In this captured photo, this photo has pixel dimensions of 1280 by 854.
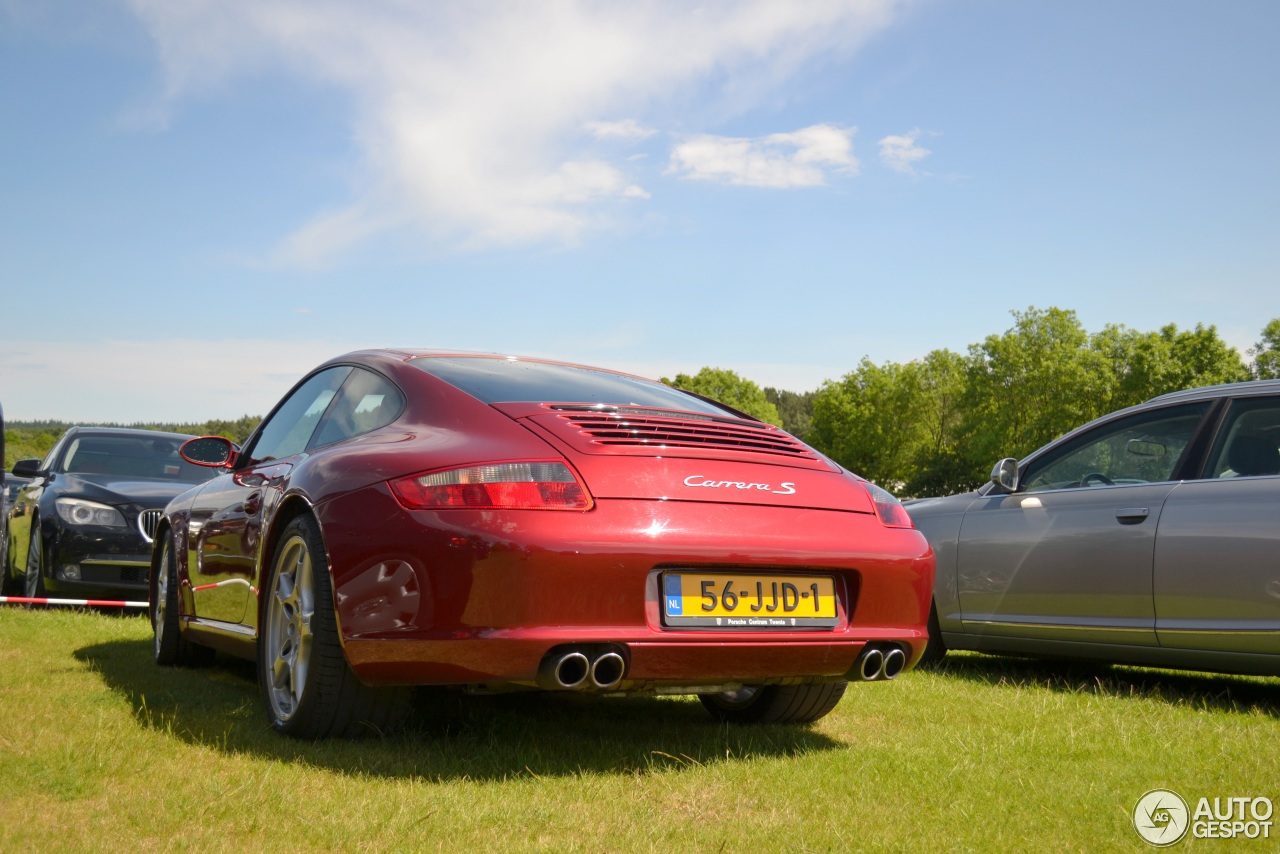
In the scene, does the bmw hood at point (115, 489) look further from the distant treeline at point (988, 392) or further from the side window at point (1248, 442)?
the distant treeline at point (988, 392)

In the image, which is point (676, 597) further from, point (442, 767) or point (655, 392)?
point (655, 392)

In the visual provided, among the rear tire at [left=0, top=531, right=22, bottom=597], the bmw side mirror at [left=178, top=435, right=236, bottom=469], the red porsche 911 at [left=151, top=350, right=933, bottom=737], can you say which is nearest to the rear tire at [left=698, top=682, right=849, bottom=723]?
the red porsche 911 at [left=151, top=350, right=933, bottom=737]

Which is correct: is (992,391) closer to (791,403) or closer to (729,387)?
(729,387)

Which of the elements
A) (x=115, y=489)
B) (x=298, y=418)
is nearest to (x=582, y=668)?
(x=298, y=418)

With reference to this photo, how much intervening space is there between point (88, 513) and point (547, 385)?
22.7 ft

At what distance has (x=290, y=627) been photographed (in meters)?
4.22

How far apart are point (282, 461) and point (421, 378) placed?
2.76 ft

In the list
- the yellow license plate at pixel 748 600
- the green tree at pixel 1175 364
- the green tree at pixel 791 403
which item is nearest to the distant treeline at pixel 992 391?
the green tree at pixel 1175 364

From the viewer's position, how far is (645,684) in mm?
3598

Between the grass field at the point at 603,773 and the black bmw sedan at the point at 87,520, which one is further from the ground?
the black bmw sedan at the point at 87,520

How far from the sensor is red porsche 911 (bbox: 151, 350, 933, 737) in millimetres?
3453

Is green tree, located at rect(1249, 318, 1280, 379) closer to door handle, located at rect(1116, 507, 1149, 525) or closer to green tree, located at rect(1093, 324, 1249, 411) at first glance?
green tree, located at rect(1093, 324, 1249, 411)

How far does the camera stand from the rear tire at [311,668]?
3828 mm

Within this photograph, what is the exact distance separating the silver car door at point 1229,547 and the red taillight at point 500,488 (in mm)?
3392
